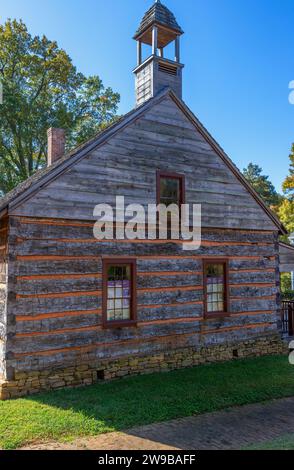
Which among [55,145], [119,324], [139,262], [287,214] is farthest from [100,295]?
[287,214]

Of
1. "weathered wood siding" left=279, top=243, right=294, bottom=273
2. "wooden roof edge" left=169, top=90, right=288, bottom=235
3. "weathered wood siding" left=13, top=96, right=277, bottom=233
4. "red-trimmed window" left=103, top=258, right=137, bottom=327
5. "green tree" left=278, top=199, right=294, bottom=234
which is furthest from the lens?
"green tree" left=278, top=199, right=294, bottom=234

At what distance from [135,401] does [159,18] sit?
12155 mm

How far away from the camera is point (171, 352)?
38.2 feet

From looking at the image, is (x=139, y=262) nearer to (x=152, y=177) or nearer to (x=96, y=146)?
(x=152, y=177)

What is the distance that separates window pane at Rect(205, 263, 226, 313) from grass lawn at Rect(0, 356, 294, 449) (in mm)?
1991

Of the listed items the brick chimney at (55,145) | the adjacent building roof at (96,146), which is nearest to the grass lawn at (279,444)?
the adjacent building roof at (96,146)

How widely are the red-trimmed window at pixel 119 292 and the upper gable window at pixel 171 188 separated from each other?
7.71 feet

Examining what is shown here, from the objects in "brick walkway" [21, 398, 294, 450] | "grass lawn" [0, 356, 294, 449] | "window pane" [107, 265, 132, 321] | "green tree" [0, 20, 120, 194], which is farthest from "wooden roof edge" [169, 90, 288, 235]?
"green tree" [0, 20, 120, 194]

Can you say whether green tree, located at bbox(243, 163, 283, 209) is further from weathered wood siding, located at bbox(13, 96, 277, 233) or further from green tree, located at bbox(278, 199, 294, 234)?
weathered wood siding, located at bbox(13, 96, 277, 233)

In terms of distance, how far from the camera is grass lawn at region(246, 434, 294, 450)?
6.47 metres

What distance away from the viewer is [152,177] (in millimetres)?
11758

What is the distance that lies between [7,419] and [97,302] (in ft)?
11.9
